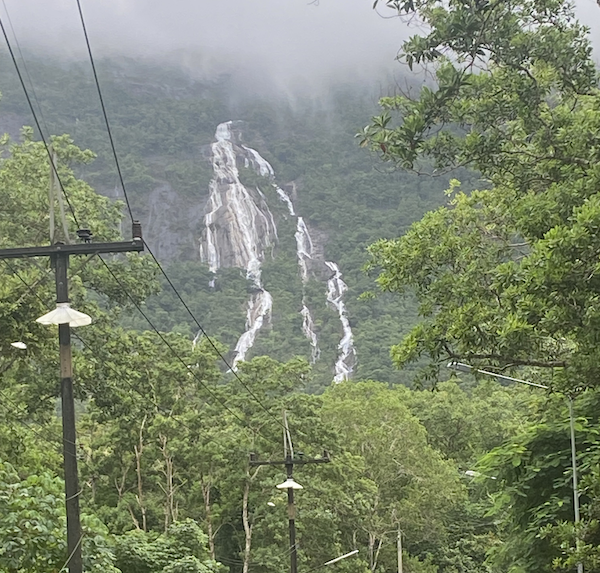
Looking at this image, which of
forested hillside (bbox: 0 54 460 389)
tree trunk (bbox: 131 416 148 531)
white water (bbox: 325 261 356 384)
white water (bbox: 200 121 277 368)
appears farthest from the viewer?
white water (bbox: 200 121 277 368)

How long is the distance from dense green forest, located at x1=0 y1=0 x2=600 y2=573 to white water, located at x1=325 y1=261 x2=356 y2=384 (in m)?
13.9

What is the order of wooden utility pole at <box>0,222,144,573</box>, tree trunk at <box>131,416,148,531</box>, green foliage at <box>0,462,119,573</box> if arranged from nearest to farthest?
wooden utility pole at <box>0,222,144,573</box>
green foliage at <box>0,462,119,573</box>
tree trunk at <box>131,416,148,531</box>

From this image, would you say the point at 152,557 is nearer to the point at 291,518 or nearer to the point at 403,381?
the point at 291,518

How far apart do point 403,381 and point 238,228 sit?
66437mm

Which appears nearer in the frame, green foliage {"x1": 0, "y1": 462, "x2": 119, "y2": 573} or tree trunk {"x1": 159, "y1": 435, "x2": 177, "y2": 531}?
green foliage {"x1": 0, "y1": 462, "x2": 119, "y2": 573}

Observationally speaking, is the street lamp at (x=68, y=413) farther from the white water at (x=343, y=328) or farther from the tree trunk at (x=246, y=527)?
the white water at (x=343, y=328)

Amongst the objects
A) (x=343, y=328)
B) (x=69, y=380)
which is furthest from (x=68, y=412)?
(x=343, y=328)

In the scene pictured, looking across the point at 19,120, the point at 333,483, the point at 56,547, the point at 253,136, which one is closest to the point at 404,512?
the point at 333,483

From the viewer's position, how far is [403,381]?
192ft

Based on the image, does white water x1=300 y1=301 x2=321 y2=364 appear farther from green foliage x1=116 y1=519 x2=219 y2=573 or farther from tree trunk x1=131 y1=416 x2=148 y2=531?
green foliage x1=116 y1=519 x2=219 y2=573

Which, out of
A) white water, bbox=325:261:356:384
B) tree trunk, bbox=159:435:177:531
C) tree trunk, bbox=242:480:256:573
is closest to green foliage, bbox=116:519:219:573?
tree trunk, bbox=242:480:256:573

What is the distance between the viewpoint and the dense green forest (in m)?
6.54

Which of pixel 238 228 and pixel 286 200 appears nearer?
pixel 238 228

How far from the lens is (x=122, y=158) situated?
446ft
